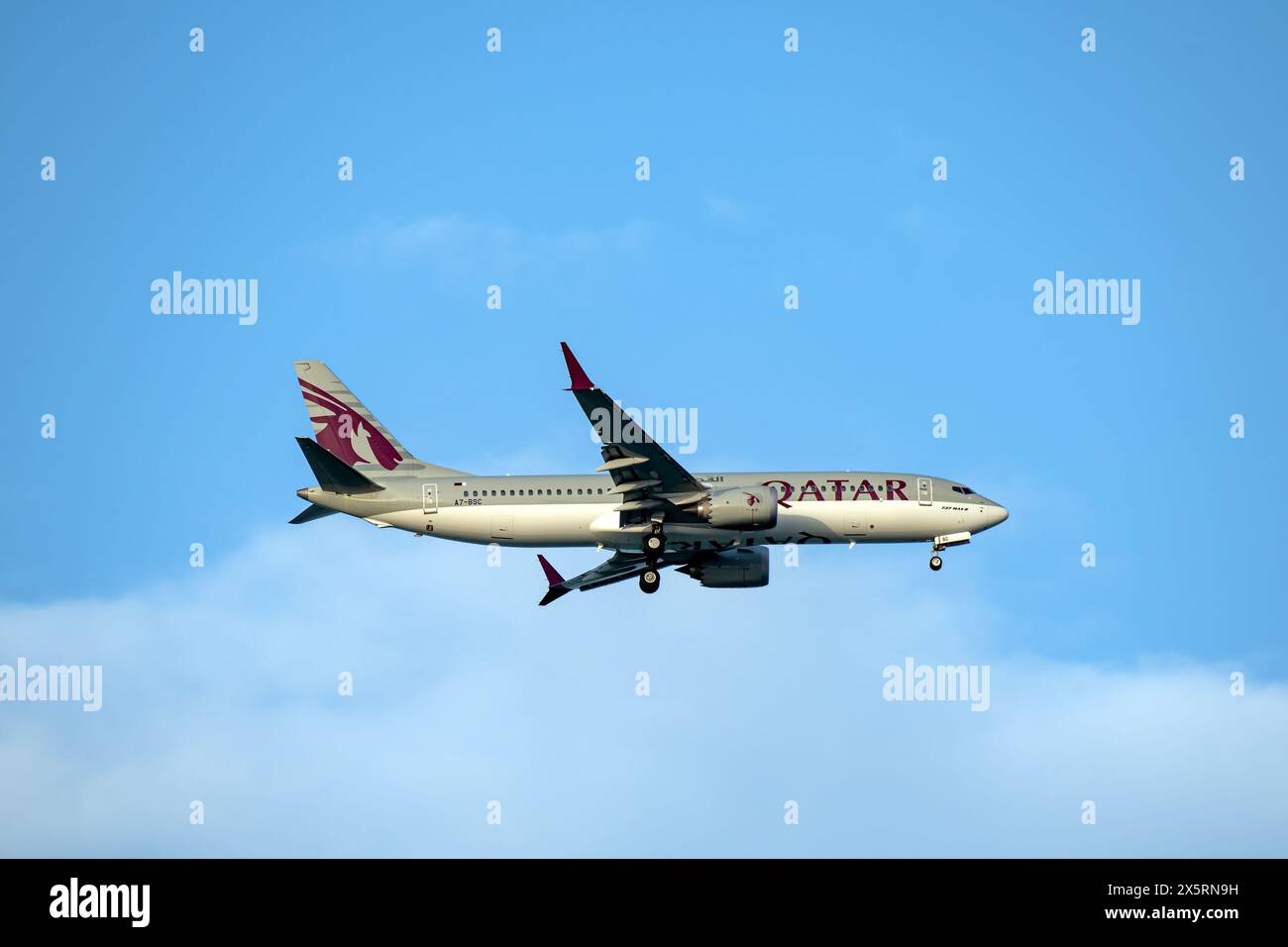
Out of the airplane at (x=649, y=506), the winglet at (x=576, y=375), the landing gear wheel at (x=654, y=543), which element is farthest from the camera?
the landing gear wheel at (x=654, y=543)

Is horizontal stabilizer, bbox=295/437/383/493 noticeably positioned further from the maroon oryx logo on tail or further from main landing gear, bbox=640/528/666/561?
main landing gear, bbox=640/528/666/561

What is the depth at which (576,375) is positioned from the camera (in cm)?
7600

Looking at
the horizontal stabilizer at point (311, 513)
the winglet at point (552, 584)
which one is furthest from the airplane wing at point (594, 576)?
the horizontal stabilizer at point (311, 513)

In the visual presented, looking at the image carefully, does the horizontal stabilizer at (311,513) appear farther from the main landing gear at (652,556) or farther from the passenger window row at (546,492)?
the main landing gear at (652,556)

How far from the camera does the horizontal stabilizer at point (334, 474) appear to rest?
8294 cm

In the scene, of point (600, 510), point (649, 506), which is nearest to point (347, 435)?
point (600, 510)

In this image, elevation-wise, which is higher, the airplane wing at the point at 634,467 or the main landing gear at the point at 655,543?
the airplane wing at the point at 634,467

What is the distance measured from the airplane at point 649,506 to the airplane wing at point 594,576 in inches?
9.7

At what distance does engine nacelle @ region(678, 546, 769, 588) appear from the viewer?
91000mm
